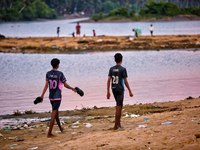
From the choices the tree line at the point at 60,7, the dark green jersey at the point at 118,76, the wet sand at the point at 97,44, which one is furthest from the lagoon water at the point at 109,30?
the dark green jersey at the point at 118,76

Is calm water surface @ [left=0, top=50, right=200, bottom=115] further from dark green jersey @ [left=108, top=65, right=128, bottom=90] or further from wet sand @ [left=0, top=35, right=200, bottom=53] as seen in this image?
dark green jersey @ [left=108, top=65, right=128, bottom=90]

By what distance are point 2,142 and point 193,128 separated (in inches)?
158

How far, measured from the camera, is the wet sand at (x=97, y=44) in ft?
99.6

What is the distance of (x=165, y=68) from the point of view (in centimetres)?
2108

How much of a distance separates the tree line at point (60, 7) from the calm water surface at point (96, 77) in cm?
8533

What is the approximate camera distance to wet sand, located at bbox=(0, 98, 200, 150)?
612cm

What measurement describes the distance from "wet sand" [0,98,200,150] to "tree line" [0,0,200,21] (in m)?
103

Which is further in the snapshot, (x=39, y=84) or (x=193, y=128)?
(x=39, y=84)

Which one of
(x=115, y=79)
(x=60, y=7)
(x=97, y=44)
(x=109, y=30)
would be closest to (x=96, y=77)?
(x=115, y=79)

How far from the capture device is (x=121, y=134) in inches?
271

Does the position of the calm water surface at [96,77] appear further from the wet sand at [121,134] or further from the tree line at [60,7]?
the tree line at [60,7]

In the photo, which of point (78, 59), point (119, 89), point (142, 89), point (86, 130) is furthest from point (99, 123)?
point (78, 59)

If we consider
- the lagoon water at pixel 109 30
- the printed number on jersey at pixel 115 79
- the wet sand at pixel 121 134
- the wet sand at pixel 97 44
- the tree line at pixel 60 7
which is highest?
the tree line at pixel 60 7

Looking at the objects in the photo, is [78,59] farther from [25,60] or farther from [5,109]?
[5,109]
